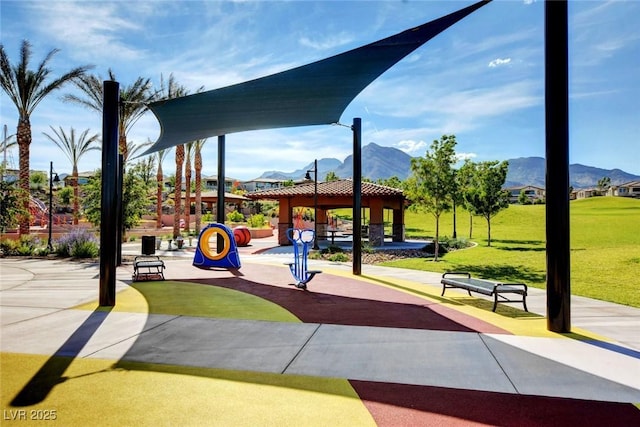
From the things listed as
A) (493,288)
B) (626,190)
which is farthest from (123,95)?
(626,190)

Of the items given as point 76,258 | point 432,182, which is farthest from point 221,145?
point 432,182

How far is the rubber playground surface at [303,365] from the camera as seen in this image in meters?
3.36

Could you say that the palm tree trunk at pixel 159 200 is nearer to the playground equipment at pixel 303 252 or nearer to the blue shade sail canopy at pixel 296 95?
the blue shade sail canopy at pixel 296 95

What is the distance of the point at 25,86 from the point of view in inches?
795

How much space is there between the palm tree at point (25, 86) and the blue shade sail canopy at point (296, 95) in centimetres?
1291

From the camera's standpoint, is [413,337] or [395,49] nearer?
[413,337]

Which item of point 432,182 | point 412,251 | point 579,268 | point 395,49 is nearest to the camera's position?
point 395,49

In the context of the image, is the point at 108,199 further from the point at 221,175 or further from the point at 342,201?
the point at 342,201

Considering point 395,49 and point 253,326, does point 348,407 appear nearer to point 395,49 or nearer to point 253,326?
point 253,326

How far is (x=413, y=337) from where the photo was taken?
554 centimetres

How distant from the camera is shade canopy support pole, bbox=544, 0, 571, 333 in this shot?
572 cm

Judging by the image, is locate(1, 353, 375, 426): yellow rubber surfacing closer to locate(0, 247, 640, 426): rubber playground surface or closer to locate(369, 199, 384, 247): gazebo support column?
locate(0, 247, 640, 426): rubber playground surface

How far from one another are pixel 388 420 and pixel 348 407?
38cm

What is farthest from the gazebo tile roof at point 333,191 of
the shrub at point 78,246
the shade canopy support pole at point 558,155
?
the shade canopy support pole at point 558,155
